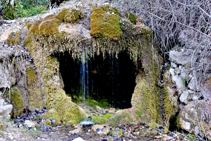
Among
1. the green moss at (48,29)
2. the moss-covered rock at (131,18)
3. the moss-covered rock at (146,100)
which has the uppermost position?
the moss-covered rock at (131,18)

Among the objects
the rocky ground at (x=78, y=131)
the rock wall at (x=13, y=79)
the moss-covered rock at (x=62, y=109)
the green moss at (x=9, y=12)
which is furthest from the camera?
the green moss at (x=9, y=12)

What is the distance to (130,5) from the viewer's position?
5.11m

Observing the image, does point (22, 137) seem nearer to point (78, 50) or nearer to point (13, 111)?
point (13, 111)

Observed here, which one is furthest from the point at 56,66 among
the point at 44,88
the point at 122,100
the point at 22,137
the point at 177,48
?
the point at 177,48

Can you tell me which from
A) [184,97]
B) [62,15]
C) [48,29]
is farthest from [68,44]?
[184,97]

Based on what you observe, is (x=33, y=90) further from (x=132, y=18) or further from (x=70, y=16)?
(x=132, y=18)

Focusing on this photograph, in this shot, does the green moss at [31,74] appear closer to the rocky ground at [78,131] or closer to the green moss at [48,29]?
the rocky ground at [78,131]

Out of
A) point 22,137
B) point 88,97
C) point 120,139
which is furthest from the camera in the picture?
point 88,97

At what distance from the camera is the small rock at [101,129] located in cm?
323

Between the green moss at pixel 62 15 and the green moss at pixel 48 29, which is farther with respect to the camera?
the green moss at pixel 62 15

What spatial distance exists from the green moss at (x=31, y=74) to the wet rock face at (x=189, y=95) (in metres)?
3.64

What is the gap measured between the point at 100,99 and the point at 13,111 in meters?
2.95

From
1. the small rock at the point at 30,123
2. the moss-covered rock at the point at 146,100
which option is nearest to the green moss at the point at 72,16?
the moss-covered rock at the point at 146,100

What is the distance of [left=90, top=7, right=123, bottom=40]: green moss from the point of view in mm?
3801
